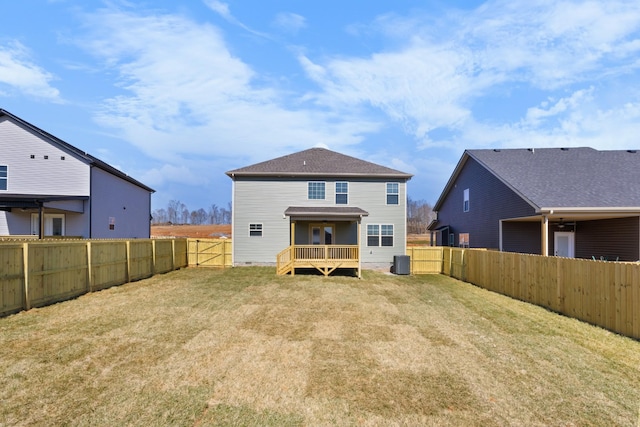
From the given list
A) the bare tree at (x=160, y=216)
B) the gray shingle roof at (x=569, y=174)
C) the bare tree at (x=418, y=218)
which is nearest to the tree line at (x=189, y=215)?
the bare tree at (x=160, y=216)

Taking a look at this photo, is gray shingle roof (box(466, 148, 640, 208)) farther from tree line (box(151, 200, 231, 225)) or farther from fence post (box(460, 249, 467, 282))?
tree line (box(151, 200, 231, 225))

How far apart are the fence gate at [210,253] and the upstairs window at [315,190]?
5448 mm

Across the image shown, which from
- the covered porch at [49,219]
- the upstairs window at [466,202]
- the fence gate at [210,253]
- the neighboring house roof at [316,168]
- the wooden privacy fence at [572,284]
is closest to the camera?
the wooden privacy fence at [572,284]

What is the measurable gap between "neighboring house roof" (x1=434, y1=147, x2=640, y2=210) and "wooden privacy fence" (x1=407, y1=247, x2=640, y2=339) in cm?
372

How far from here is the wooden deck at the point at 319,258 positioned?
15.2 metres

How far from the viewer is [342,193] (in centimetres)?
1788

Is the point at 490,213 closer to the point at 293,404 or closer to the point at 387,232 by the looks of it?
the point at 387,232

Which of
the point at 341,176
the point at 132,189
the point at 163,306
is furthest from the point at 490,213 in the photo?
the point at 132,189

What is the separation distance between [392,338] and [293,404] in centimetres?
308

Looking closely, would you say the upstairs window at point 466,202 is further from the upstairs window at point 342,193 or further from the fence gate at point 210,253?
the fence gate at point 210,253

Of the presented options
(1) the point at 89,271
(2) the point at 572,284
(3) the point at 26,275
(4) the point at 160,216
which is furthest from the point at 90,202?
(4) the point at 160,216

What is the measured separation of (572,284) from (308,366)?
7.65 m

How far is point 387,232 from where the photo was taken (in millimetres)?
17688

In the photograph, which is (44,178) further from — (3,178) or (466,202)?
(466,202)
